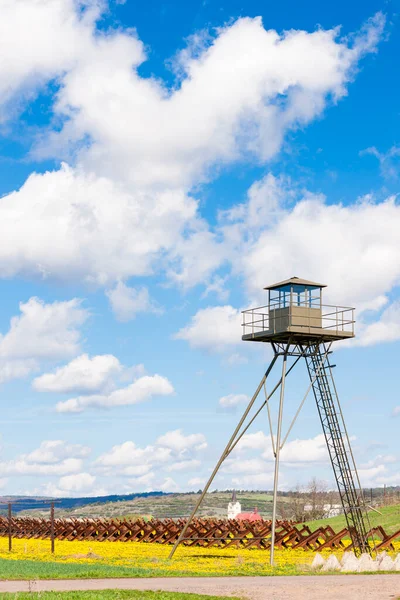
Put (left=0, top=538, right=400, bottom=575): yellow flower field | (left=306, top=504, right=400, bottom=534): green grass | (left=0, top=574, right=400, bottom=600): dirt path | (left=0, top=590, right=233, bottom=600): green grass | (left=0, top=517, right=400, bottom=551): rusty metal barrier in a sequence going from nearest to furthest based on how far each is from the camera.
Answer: (left=0, top=590, right=233, bottom=600): green grass, (left=0, top=574, right=400, bottom=600): dirt path, (left=0, top=538, right=400, bottom=575): yellow flower field, (left=0, top=517, right=400, bottom=551): rusty metal barrier, (left=306, top=504, right=400, bottom=534): green grass

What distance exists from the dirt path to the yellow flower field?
8.61ft

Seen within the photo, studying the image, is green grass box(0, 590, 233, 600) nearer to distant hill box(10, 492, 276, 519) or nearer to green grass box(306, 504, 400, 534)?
green grass box(306, 504, 400, 534)

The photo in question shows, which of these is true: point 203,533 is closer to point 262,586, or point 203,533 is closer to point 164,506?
point 262,586

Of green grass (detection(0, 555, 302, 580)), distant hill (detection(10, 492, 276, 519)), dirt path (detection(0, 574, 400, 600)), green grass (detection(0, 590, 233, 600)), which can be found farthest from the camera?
distant hill (detection(10, 492, 276, 519))

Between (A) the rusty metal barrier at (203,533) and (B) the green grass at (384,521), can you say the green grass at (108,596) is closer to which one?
(A) the rusty metal barrier at (203,533)

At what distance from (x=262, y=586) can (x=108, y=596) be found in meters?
5.85

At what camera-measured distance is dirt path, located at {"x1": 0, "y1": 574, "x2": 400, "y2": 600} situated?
941 inches

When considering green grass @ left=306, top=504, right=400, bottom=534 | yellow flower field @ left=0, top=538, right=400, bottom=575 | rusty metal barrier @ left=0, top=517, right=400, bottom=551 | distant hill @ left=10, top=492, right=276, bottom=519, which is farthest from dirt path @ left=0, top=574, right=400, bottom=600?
distant hill @ left=10, top=492, right=276, bottom=519

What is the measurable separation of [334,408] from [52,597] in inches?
735

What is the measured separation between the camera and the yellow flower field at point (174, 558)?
32.4 metres

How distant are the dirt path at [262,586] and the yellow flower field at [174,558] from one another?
2623mm

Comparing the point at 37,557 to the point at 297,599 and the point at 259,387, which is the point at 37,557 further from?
the point at 297,599

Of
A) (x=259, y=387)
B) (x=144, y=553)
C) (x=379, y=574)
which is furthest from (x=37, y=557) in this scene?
(x=379, y=574)

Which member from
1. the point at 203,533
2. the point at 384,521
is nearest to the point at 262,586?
the point at 203,533
